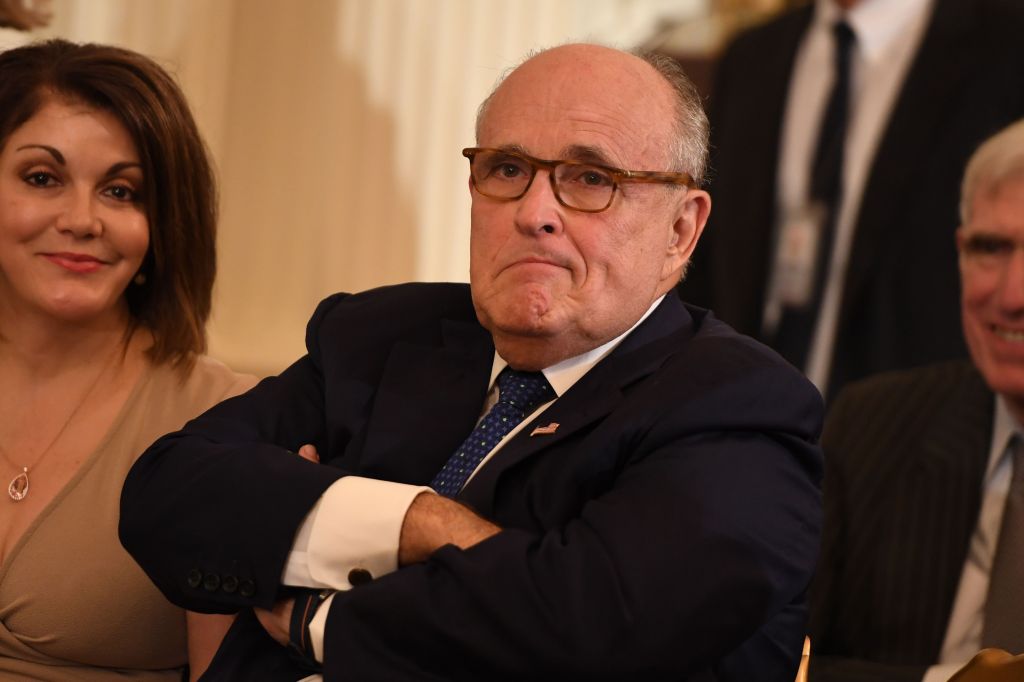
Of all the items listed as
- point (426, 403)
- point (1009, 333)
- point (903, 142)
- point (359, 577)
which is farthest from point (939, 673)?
point (903, 142)

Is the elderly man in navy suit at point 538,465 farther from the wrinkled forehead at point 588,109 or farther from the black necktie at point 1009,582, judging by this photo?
the black necktie at point 1009,582

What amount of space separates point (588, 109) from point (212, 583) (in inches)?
33.6

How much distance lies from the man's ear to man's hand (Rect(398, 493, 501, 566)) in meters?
0.53

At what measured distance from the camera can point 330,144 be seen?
18.5ft

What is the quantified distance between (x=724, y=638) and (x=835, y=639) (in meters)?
1.30

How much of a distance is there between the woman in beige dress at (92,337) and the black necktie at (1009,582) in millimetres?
1455

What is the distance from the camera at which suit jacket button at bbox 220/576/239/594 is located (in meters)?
1.90

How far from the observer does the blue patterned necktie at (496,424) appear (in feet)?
6.65

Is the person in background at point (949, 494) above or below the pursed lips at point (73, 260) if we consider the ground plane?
below

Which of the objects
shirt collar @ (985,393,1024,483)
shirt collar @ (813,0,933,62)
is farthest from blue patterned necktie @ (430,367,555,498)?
shirt collar @ (813,0,933,62)

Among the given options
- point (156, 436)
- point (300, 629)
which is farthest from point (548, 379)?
point (156, 436)

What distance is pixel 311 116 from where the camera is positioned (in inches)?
223

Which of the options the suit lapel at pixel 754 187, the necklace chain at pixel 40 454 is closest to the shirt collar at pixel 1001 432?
the suit lapel at pixel 754 187

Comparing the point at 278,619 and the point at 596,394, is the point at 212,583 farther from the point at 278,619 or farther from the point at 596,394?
the point at 596,394
